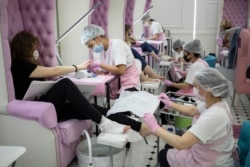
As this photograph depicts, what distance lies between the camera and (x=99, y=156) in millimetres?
2156

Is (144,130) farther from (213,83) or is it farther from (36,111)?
(36,111)

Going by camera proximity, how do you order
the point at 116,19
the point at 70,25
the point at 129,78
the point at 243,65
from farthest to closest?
the point at 116,19
the point at 243,65
the point at 70,25
the point at 129,78

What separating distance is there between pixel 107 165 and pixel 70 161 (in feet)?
1.39

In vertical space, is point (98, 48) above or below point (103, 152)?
above

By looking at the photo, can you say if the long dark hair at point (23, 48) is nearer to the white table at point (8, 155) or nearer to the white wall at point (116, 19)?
the white table at point (8, 155)

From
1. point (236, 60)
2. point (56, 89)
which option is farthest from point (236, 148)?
point (236, 60)

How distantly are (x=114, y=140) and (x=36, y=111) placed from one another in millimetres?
635

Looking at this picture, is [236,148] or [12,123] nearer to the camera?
[236,148]

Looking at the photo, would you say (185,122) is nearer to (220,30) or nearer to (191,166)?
(191,166)

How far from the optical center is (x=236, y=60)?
13.0 ft

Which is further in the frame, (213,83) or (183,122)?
(183,122)

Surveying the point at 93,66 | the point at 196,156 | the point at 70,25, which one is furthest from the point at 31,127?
the point at 70,25

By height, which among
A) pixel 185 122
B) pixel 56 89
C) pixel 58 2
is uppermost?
pixel 58 2

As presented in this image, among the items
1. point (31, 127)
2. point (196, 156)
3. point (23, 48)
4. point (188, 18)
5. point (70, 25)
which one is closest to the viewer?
point (196, 156)
